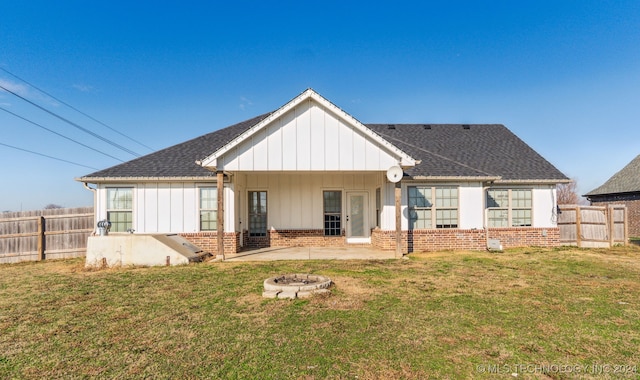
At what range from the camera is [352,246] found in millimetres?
14125

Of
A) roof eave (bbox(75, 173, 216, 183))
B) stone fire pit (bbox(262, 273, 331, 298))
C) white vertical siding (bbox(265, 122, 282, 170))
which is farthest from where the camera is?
roof eave (bbox(75, 173, 216, 183))

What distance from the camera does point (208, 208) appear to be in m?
12.7

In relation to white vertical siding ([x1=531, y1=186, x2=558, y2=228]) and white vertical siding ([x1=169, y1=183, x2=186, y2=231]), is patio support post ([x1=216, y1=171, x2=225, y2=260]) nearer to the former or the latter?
white vertical siding ([x1=169, y1=183, x2=186, y2=231])

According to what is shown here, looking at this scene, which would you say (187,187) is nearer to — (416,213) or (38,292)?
(38,292)

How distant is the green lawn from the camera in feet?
12.1

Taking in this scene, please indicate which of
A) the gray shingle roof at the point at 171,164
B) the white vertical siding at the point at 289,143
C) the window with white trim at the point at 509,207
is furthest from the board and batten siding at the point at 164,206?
the window with white trim at the point at 509,207

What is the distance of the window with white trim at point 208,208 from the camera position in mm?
12672

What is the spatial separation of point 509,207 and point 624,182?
16277mm

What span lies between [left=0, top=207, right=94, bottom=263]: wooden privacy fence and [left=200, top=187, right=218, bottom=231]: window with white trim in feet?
14.1

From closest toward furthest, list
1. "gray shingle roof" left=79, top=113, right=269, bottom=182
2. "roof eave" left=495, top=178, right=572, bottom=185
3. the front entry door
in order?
"gray shingle roof" left=79, top=113, right=269, bottom=182 → "roof eave" left=495, top=178, right=572, bottom=185 → the front entry door

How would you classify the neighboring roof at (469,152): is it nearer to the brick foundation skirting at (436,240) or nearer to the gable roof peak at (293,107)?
the brick foundation skirting at (436,240)

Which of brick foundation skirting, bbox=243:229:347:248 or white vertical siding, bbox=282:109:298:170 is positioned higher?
white vertical siding, bbox=282:109:298:170

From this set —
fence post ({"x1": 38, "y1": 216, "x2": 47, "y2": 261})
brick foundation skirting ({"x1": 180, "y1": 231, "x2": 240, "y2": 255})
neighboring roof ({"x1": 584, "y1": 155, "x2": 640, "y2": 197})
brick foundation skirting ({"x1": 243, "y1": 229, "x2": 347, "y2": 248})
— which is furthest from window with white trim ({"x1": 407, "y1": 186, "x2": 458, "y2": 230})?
neighboring roof ({"x1": 584, "y1": 155, "x2": 640, "y2": 197})

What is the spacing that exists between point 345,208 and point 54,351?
11484 millimetres
